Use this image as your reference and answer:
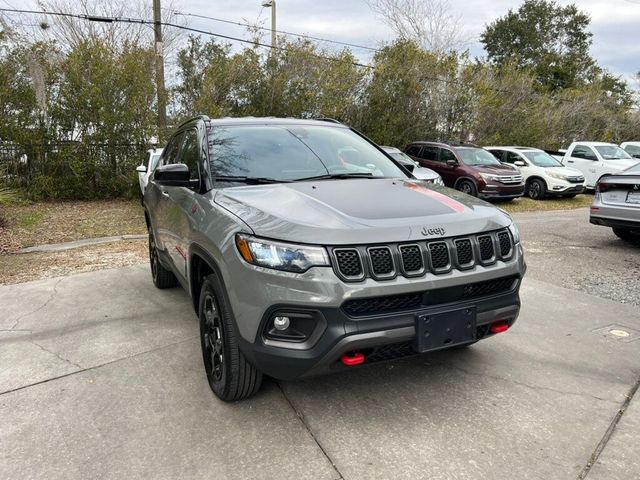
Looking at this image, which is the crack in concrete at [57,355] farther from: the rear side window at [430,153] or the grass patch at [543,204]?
the rear side window at [430,153]

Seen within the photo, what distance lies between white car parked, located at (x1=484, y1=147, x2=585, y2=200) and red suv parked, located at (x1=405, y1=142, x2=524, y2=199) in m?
1.34

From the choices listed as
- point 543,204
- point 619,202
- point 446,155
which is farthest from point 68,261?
point 543,204

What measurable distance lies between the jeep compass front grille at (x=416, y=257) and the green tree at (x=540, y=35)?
50.5m

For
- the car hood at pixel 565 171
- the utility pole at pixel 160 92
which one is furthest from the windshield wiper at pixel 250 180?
the car hood at pixel 565 171

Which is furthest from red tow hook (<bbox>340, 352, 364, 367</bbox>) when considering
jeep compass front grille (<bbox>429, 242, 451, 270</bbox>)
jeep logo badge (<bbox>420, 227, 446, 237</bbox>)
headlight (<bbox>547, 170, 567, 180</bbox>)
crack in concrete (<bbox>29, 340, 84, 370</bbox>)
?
headlight (<bbox>547, 170, 567, 180</bbox>)

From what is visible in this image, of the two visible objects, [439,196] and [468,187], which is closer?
→ [439,196]

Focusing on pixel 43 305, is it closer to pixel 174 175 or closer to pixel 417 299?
pixel 174 175

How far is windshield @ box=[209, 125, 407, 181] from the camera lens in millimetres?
3404

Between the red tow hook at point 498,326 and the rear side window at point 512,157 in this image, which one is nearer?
the red tow hook at point 498,326

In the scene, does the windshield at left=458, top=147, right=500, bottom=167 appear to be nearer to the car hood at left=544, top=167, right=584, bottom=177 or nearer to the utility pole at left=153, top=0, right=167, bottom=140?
the car hood at left=544, top=167, right=584, bottom=177

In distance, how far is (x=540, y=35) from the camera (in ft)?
161

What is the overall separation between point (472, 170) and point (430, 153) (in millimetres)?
1946

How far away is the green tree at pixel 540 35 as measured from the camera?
48.1 meters

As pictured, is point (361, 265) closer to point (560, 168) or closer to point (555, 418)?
point (555, 418)
